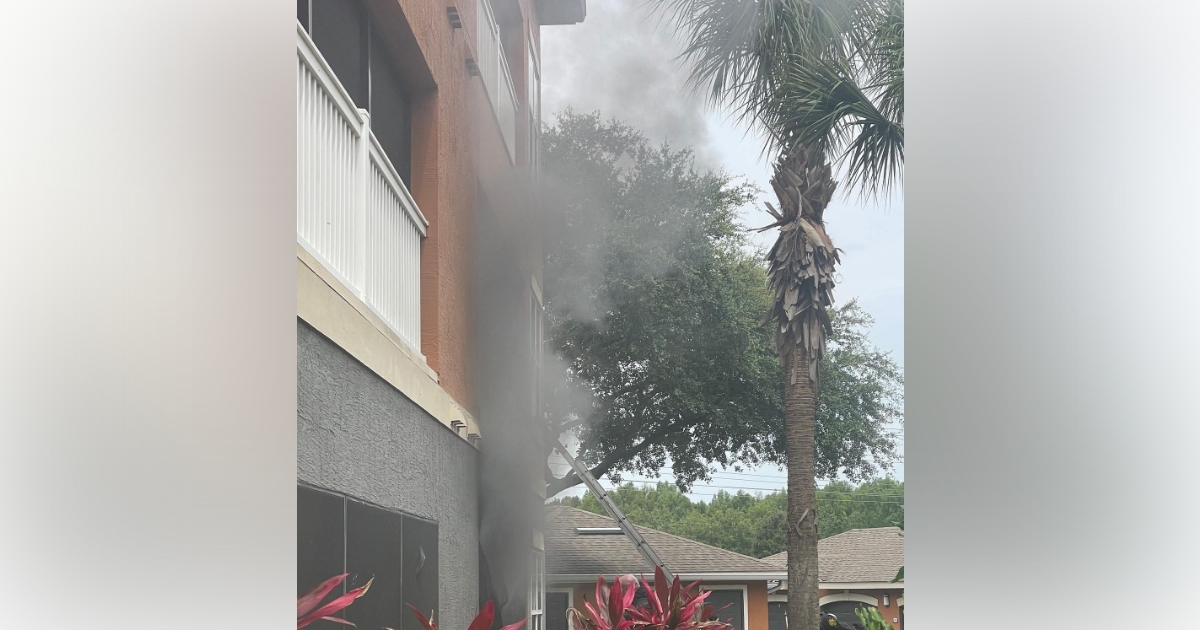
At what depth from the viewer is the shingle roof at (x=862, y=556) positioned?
42.0 feet

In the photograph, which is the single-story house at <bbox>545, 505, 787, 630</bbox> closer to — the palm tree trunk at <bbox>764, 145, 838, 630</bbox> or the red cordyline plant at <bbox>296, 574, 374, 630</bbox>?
the palm tree trunk at <bbox>764, 145, 838, 630</bbox>

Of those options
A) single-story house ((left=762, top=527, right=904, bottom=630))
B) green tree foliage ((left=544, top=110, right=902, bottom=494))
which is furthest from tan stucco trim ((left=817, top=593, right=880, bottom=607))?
green tree foliage ((left=544, top=110, right=902, bottom=494))

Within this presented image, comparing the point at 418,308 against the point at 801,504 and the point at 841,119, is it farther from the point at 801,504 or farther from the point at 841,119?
the point at 801,504

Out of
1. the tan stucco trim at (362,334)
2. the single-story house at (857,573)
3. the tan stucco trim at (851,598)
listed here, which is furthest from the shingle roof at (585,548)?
the tan stucco trim at (851,598)

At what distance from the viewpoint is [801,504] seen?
28.4 ft

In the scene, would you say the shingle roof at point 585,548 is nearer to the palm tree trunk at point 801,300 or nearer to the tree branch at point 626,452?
the tree branch at point 626,452

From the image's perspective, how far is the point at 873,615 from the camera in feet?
24.3

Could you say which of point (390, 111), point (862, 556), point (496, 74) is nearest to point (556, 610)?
point (496, 74)

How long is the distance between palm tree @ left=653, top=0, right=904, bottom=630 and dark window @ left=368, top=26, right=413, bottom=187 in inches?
152

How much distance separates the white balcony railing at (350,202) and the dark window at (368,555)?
0.70 m
